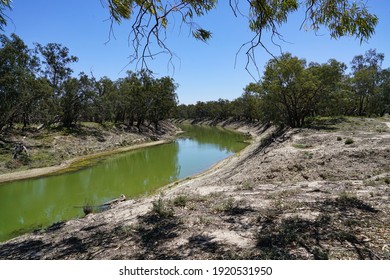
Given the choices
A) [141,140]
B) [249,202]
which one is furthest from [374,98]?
[249,202]

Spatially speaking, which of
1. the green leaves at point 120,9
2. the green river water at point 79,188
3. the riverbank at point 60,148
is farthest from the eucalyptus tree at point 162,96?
the green leaves at point 120,9

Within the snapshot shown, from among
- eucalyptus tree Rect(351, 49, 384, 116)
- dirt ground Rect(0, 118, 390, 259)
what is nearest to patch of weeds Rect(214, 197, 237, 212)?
dirt ground Rect(0, 118, 390, 259)

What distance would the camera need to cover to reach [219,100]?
105250mm

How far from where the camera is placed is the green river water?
551 inches

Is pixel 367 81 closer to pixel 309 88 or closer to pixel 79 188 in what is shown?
pixel 309 88

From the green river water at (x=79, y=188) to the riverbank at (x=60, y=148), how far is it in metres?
1.93

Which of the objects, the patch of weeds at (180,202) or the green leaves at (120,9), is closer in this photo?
the green leaves at (120,9)

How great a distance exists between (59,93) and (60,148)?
11.0m

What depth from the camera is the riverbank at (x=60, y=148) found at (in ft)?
76.0

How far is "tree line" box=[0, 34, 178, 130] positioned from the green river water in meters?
7.96

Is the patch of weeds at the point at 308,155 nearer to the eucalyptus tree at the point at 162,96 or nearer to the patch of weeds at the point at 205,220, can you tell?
the patch of weeds at the point at 205,220

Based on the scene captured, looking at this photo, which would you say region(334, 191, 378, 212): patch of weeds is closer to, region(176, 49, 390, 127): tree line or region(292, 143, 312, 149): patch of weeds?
region(292, 143, 312, 149): patch of weeds

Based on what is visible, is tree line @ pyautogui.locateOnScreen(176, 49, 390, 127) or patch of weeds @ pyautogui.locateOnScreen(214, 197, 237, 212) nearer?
patch of weeds @ pyautogui.locateOnScreen(214, 197, 237, 212)

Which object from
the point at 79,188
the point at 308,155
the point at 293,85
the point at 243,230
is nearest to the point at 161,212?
the point at 243,230
